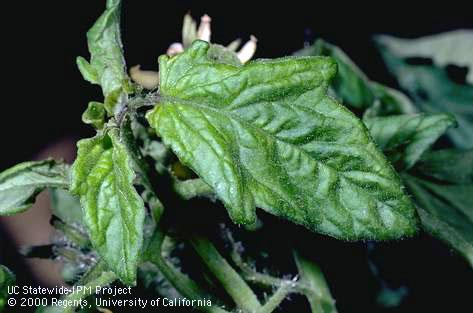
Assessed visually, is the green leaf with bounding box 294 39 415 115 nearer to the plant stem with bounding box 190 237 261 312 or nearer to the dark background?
the dark background

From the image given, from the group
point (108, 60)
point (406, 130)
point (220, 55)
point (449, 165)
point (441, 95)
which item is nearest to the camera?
point (108, 60)

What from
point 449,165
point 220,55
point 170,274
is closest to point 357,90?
point 449,165

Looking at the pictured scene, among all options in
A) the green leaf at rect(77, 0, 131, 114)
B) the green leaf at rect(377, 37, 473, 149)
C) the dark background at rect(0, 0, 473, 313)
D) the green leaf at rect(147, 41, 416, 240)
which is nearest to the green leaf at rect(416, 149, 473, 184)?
the dark background at rect(0, 0, 473, 313)

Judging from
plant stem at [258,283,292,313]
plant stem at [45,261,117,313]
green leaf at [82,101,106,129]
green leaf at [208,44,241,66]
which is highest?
green leaf at [208,44,241,66]

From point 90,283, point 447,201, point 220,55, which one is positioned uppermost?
point 220,55

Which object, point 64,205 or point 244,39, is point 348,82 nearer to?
point 244,39

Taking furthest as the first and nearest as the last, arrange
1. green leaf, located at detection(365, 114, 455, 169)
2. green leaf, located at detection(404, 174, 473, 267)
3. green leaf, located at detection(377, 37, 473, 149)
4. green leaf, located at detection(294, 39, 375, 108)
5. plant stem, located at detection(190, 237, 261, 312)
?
green leaf, located at detection(377, 37, 473, 149)
green leaf, located at detection(294, 39, 375, 108)
green leaf, located at detection(404, 174, 473, 267)
green leaf, located at detection(365, 114, 455, 169)
plant stem, located at detection(190, 237, 261, 312)

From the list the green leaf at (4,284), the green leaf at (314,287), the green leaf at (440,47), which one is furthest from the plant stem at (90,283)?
the green leaf at (440,47)
